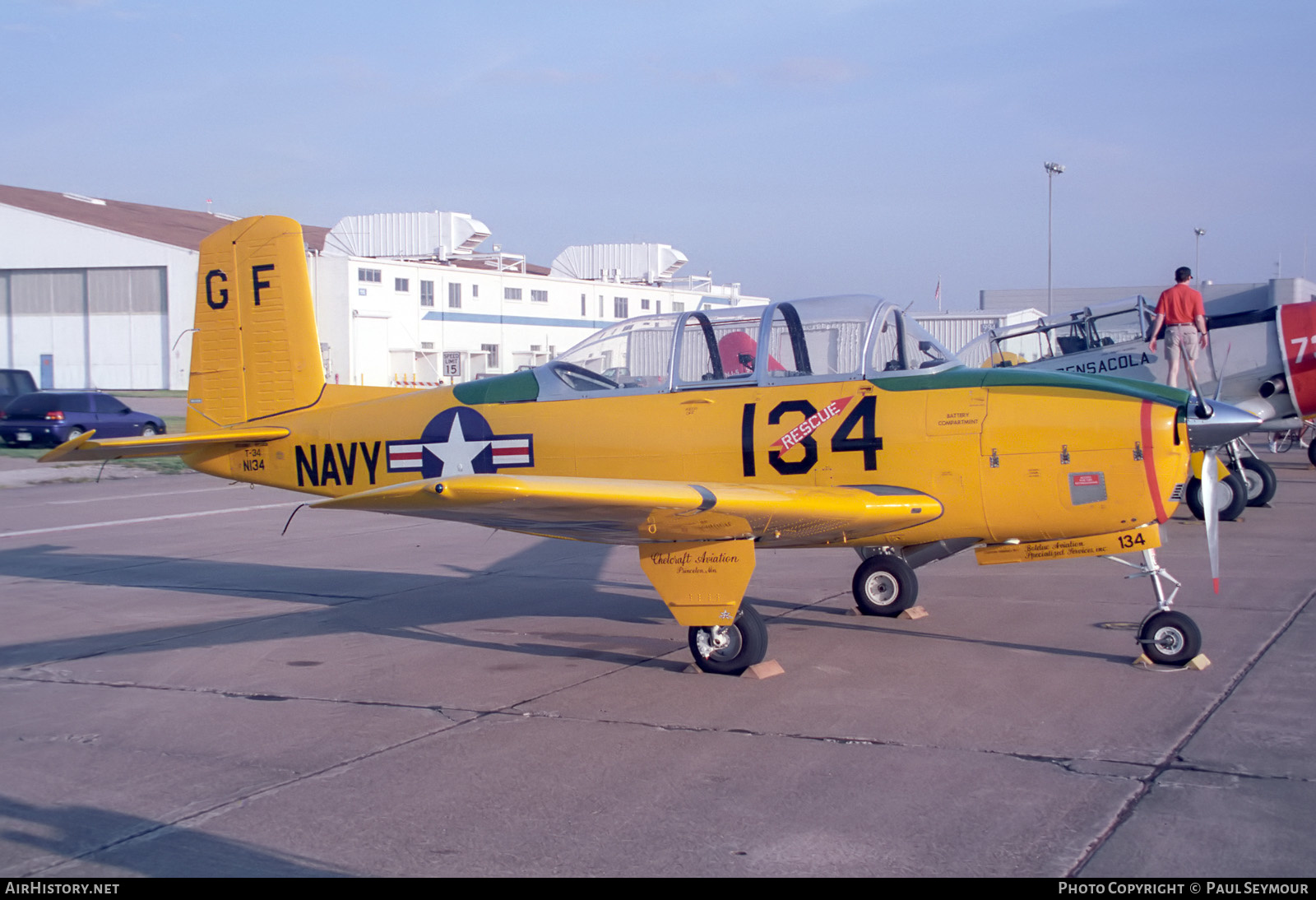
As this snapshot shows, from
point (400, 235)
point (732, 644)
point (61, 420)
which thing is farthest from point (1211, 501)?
point (400, 235)

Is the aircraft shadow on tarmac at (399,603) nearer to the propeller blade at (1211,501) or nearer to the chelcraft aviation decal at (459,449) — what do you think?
the propeller blade at (1211,501)

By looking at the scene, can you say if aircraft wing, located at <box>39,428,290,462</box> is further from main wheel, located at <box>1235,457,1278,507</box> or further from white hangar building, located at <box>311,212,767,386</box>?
white hangar building, located at <box>311,212,767,386</box>

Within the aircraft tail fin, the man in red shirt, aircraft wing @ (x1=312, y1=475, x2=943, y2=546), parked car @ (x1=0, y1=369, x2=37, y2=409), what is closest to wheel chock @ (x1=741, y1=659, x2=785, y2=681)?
aircraft wing @ (x1=312, y1=475, x2=943, y2=546)

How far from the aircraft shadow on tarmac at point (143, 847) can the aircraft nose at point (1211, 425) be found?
5036 millimetres

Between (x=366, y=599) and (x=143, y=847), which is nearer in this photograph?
(x=143, y=847)

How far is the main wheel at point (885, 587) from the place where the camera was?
7.65 m

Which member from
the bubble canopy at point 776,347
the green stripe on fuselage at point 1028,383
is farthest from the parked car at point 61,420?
the green stripe on fuselage at point 1028,383

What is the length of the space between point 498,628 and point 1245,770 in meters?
4.91

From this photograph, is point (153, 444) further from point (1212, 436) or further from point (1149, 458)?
point (1212, 436)

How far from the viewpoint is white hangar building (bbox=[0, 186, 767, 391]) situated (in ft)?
149

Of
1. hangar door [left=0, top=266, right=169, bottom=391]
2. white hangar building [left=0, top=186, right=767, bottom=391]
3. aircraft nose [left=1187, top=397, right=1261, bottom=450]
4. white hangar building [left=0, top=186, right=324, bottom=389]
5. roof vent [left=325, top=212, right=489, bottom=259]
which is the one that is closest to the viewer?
aircraft nose [left=1187, top=397, right=1261, bottom=450]

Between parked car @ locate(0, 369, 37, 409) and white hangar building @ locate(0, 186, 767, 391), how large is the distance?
13562 millimetres

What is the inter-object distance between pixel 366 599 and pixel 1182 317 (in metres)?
8.74

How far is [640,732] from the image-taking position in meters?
5.16
